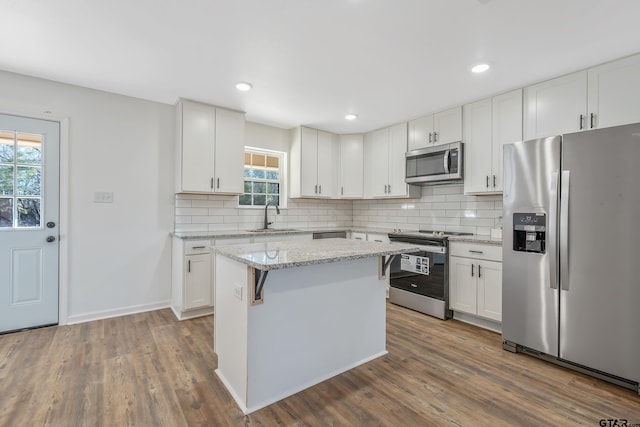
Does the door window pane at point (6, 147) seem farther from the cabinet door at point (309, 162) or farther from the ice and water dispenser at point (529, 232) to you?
the ice and water dispenser at point (529, 232)

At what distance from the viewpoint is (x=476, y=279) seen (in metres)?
3.16

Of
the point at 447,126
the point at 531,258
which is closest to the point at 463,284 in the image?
the point at 531,258

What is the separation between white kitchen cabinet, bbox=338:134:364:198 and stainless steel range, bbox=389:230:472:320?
1245mm

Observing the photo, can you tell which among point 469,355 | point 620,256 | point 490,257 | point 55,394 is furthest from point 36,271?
point 620,256

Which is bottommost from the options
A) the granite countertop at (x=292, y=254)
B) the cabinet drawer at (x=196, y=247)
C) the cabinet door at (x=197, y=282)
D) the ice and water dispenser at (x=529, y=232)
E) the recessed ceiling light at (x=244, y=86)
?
the cabinet door at (x=197, y=282)

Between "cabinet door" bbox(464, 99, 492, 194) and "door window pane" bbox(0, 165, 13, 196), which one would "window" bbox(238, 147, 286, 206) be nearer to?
"door window pane" bbox(0, 165, 13, 196)

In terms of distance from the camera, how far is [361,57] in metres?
2.51

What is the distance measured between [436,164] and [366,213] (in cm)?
177

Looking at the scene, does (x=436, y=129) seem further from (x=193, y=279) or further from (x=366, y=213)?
(x=193, y=279)

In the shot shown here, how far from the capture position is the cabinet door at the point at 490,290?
9.77 ft

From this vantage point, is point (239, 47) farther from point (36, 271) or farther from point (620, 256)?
point (620, 256)

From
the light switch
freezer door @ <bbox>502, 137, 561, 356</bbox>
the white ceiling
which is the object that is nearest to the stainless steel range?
freezer door @ <bbox>502, 137, 561, 356</bbox>

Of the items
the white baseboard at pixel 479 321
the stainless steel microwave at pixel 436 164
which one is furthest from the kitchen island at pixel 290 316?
the stainless steel microwave at pixel 436 164

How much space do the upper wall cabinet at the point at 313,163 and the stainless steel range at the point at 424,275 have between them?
4.65 ft
